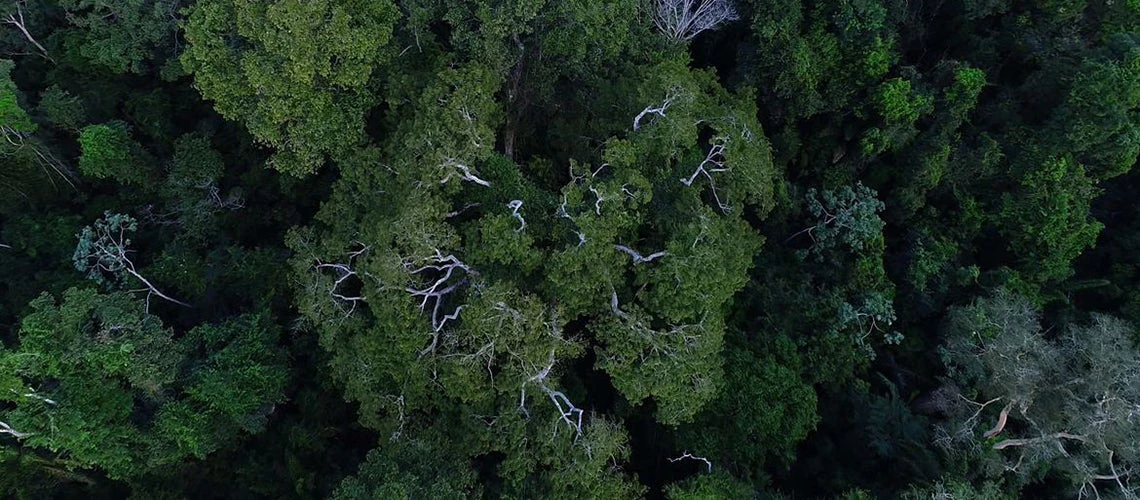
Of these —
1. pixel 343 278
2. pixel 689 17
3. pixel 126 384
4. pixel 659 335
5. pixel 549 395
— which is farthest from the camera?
pixel 689 17

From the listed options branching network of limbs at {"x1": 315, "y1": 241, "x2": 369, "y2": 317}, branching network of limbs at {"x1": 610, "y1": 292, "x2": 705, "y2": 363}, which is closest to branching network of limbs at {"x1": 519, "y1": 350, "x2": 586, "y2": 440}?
branching network of limbs at {"x1": 610, "y1": 292, "x2": 705, "y2": 363}

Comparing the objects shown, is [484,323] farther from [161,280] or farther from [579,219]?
[161,280]

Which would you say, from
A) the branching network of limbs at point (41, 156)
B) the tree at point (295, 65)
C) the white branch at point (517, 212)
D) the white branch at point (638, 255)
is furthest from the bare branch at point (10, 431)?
the white branch at point (638, 255)

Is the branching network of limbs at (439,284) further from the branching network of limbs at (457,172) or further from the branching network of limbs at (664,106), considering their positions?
the branching network of limbs at (664,106)

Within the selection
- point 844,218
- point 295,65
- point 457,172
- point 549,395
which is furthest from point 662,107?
point 295,65

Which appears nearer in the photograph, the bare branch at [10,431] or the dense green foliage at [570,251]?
the dense green foliage at [570,251]

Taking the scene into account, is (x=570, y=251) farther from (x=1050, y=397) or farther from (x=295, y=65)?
(x=1050, y=397)
